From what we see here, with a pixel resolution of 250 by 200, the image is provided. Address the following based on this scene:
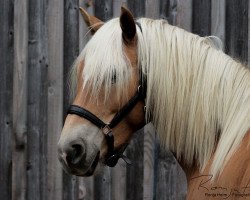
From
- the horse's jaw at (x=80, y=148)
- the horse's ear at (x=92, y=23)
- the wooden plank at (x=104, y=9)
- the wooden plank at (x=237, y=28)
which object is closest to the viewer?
the horse's jaw at (x=80, y=148)

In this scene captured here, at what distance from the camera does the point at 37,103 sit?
4062 millimetres

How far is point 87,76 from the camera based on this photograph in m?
2.47

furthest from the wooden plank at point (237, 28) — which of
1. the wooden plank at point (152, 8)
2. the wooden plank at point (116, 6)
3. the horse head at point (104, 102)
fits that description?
the horse head at point (104, 102)

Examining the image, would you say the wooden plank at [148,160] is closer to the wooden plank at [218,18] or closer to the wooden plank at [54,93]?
the wooden plank at [54,93]

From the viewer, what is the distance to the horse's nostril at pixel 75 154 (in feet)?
7.86

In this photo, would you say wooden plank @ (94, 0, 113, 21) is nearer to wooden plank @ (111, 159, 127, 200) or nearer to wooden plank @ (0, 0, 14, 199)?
wooden plank @ (0, 0, 14, 199)

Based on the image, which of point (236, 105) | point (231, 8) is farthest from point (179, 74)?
point (231, 8)

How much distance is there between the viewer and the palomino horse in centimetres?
239

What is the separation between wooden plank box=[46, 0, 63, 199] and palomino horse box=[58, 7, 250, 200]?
147 cm

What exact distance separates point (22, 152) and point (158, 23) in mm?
1875

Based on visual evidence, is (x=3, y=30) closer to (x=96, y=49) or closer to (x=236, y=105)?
(x=96, y=49)

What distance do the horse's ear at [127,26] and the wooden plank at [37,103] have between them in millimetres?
1619

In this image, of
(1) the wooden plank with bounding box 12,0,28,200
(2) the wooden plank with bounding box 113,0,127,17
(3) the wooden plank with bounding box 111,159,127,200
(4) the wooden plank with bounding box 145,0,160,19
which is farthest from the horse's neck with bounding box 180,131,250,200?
(1) the wooden plank with bounding box 12,0,28,200

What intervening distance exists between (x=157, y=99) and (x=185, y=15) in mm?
1468
